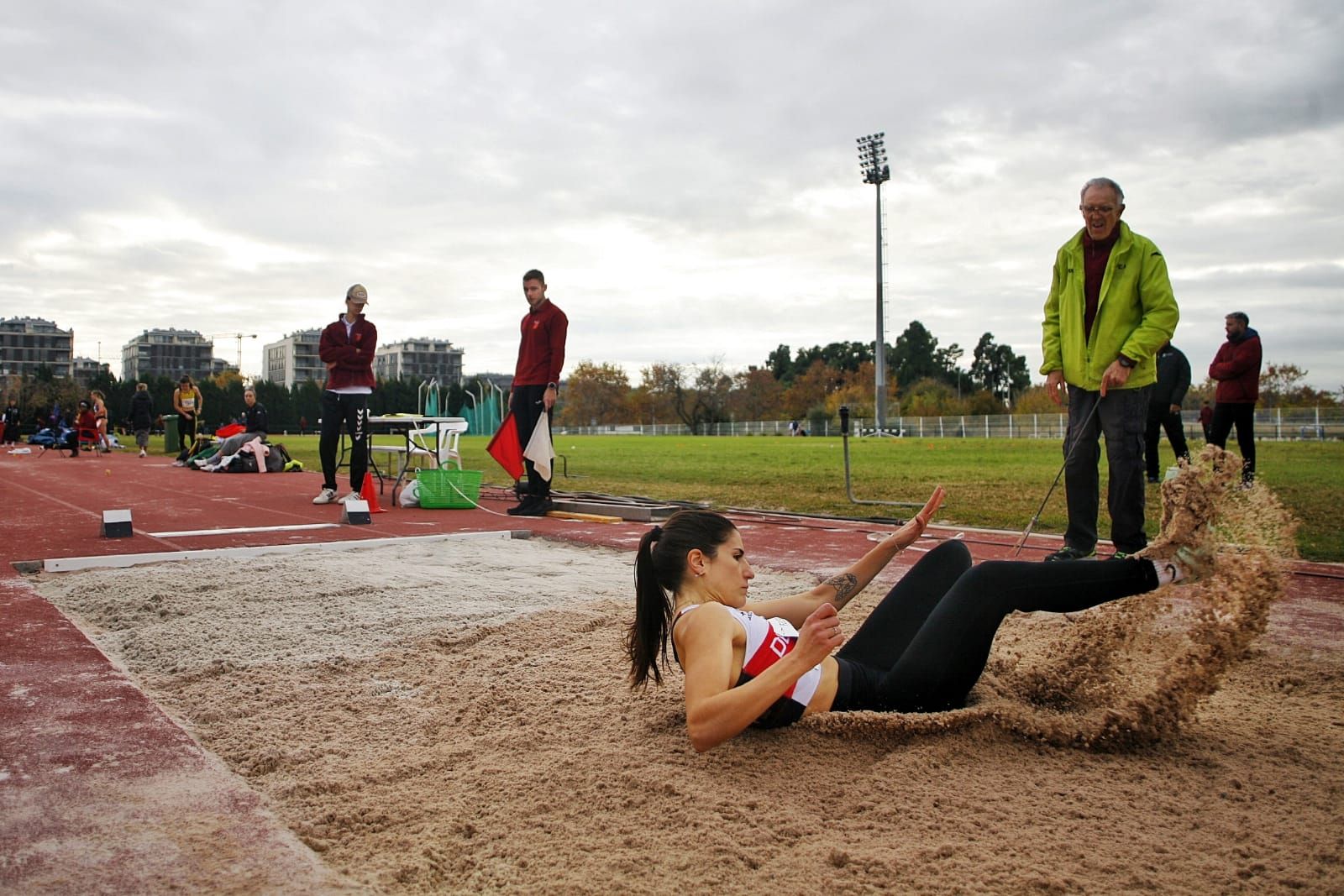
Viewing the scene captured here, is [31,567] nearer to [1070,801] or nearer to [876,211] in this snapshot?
[1070,801]

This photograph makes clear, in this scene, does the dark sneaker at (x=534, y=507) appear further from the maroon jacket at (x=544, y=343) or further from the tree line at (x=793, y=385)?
the tree line at (x=793, y=385)

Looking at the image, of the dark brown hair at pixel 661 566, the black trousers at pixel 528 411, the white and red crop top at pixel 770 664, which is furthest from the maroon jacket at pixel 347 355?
the white and red crop top at pixel 770 664

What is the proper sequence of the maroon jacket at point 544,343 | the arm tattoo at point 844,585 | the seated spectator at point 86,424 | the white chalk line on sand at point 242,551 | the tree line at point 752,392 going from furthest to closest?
the tree line at point 752,392, the seated spectator at point 86,424, the maroon jacket at point 544,343, the white chalk line on sand at point 242,551, the arm tattoo at point 844,585

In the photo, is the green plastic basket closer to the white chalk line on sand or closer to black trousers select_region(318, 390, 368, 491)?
black trousers select_region(318, 390, 368, 491)

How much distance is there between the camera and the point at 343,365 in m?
9.14

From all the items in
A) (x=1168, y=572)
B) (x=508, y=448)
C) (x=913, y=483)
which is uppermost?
(x=508, y=448)

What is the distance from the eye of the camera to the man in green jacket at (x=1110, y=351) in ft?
15.3

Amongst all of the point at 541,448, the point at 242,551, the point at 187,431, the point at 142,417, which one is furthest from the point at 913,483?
the point at 142,417

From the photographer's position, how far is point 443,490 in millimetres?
9586

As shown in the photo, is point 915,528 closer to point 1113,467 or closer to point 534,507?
point 1113,467

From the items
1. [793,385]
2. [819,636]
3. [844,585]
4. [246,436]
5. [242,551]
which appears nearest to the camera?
[819,636]

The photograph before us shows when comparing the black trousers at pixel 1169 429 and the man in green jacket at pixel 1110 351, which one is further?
the black trousers at pixel 1169 429

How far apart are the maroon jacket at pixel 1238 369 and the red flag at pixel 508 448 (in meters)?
6.86

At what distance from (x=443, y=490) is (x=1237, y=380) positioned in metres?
8.07
